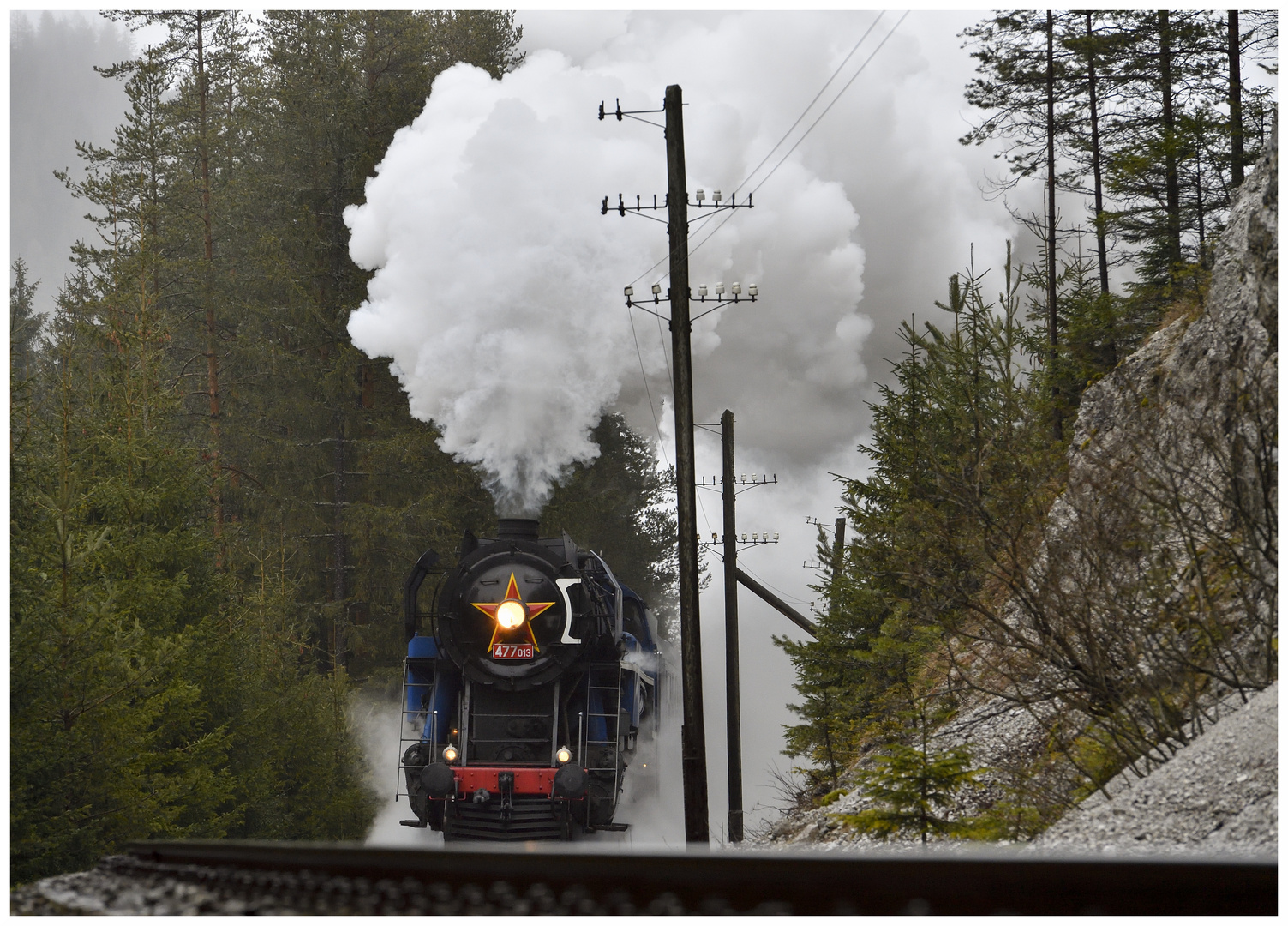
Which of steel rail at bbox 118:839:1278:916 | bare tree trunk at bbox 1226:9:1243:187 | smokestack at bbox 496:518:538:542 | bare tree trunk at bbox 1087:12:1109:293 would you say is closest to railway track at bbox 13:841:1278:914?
steel rail at bbox 118:839:1278:916

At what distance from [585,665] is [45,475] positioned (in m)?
5.90

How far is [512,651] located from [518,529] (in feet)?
4.96

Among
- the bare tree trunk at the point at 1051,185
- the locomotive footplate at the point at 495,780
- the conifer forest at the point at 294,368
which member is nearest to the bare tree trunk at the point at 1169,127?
the bare tree trunk at the point at 1051,185

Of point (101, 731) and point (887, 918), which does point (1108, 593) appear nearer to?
point (887, 918)

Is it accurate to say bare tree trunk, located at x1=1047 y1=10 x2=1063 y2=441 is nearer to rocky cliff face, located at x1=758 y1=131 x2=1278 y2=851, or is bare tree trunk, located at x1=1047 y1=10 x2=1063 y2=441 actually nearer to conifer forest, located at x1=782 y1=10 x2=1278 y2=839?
conifer forest, located at x1=782 y1=10 x2=1278 y2=839

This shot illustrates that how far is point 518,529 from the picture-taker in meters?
11.3

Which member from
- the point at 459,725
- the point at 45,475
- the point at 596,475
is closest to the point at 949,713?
the point at 459,725

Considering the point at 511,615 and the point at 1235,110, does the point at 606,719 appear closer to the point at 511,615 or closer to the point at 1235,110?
the point at 511,615

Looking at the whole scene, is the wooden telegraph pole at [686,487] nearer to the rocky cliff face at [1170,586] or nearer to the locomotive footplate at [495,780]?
the locomotive footplate at [495,780]

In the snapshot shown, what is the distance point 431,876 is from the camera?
239cm

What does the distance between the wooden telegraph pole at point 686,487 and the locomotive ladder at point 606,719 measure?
35.4 inches

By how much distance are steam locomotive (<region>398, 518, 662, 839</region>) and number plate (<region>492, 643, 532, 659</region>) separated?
0.01m

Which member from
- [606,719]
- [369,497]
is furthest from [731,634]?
[369,497]

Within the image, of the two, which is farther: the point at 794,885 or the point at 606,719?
the point at 606,719
